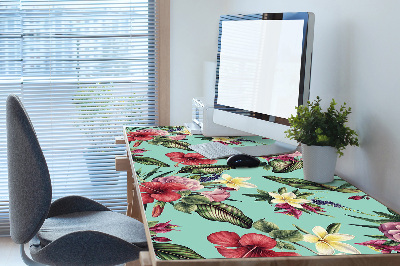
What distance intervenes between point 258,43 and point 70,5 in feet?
5.35

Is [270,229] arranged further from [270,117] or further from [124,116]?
[124,116]

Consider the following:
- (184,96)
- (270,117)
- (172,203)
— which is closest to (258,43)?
(270,117)

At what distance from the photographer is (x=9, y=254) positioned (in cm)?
305

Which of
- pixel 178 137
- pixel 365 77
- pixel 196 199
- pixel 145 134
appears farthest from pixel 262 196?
pixel 145 134

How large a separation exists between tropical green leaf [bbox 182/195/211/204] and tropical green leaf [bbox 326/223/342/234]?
33 centimetres

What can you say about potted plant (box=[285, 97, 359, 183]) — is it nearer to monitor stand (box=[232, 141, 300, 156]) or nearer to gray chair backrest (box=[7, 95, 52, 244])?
monitor stand (box=[232, 141, 300, 156])

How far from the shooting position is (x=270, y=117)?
1926mm

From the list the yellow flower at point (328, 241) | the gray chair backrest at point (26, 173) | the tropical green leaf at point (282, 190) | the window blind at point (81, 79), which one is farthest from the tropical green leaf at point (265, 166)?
the window blind at point (81, 79)

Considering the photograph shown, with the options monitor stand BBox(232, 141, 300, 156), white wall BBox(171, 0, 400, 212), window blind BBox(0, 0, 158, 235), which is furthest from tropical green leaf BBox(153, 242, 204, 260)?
window blind BBox(0, 0, 158, 235)

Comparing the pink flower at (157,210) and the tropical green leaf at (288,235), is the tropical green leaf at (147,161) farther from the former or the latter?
the tropical green leaf at (288,235)

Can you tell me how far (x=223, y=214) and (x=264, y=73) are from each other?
78 cm

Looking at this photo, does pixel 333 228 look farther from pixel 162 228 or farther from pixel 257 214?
pixel 162 228

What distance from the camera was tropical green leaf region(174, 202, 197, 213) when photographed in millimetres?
1370

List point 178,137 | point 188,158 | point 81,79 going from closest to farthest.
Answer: point 188,158, point 178,137, point 81,79
